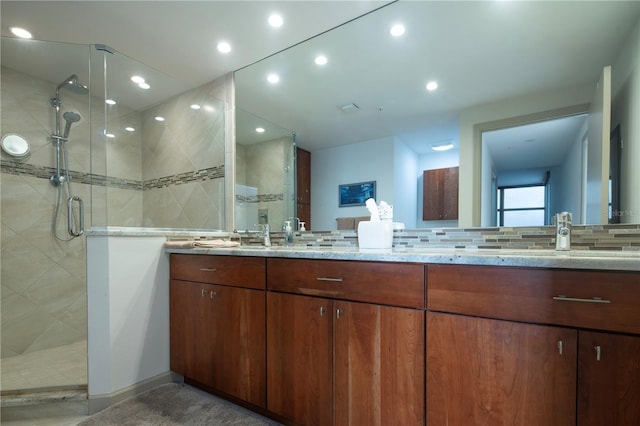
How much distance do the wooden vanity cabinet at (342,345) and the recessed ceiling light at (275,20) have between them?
59.0 inches

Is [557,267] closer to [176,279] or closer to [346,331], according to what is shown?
[346,331]

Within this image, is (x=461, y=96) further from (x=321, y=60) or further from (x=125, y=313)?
(x=125, y=313)

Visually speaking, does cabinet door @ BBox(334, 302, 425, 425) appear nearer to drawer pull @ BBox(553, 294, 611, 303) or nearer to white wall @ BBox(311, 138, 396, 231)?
drawer pull @ BBox(553, 294, 611, 303)

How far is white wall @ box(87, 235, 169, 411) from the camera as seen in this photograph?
5.27 feet

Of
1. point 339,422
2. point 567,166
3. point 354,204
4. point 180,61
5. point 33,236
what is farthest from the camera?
point 33,236

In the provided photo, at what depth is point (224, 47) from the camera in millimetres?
2027

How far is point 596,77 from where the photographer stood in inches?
48.5

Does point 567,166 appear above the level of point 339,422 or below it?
above

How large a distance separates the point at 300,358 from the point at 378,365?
0.38m

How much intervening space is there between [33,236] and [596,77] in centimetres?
387

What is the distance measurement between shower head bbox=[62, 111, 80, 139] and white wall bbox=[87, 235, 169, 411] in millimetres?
1537

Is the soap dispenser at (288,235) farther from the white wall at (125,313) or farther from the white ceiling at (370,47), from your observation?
the white wall at (125,313)

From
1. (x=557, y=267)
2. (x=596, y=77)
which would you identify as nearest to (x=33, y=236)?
(x=557, y=267)

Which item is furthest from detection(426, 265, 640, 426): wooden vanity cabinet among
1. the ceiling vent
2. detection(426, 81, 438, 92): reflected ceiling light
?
the ceiling vent
